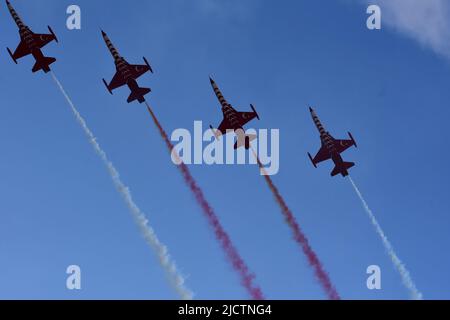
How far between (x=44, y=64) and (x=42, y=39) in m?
4.30

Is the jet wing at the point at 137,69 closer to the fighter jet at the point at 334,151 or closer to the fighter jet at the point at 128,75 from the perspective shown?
the fighter jet at the point at 128,75

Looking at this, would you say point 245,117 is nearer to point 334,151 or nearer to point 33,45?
point 334,151

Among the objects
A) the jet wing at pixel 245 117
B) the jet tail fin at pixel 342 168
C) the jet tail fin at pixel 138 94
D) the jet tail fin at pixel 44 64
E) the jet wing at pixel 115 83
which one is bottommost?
the jet tail fin at pixel 342 168

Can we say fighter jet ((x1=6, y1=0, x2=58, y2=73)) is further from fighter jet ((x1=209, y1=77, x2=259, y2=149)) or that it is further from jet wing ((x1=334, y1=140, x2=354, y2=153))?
jet wing ((x1=334, y1=140, x2=354, y2=153))

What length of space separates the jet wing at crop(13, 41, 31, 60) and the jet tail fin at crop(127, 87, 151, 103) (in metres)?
19.4

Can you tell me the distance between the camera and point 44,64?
134750mm

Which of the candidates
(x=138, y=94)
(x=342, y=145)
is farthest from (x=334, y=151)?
(x=138, y=94)

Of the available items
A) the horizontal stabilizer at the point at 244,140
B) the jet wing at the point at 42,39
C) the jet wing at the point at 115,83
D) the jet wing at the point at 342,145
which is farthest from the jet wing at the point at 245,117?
the jet wing at the point at 42,39

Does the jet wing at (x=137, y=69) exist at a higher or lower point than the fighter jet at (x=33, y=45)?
lower

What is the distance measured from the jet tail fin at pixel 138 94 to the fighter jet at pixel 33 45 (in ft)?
Answer: 48.0

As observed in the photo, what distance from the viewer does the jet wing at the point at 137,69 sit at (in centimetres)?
13375
